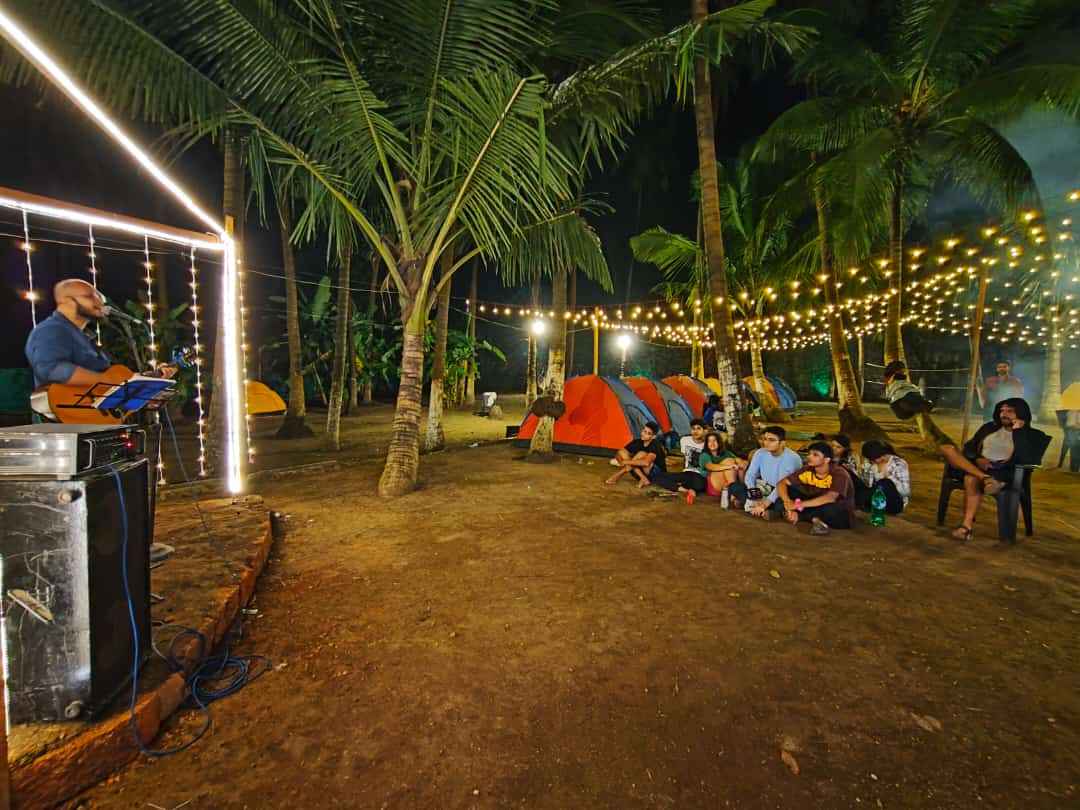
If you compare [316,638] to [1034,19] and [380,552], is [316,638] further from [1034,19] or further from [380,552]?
[1034,19]

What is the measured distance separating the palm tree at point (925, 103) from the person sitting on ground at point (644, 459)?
623cm

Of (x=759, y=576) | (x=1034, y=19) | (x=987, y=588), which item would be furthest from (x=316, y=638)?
(x=1034, y=19)

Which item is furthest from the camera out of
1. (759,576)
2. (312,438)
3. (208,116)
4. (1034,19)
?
(312,438)

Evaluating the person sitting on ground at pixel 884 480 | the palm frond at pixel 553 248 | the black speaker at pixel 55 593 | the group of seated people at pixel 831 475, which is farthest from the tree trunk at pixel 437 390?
the black speaker at pixel 55 593

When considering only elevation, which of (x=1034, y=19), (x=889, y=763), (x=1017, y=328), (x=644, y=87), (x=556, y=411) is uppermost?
(x=1034, y=19)

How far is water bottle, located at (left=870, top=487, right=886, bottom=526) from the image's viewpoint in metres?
5.66

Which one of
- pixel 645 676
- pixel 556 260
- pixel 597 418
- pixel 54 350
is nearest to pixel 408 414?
pixel 556 260

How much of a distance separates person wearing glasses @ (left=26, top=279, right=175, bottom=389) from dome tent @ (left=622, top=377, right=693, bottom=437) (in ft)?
31.6

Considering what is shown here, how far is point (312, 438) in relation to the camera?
1264cm

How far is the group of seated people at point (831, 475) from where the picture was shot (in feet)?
16.7

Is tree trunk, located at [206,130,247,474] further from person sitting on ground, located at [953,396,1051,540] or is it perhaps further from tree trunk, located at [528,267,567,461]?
person sitting on ground, located at [953,396,1051,540]

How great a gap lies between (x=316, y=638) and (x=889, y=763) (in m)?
3.04

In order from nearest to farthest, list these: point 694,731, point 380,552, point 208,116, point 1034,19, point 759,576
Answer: point 694,731 → point 759,576 → point 380,552 → point 208,116 → point 1034,19

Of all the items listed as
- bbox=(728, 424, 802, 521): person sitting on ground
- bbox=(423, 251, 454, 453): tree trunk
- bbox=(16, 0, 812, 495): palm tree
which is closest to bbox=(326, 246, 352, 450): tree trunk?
bbox=(423, 251, 454, 453): tree trunk
